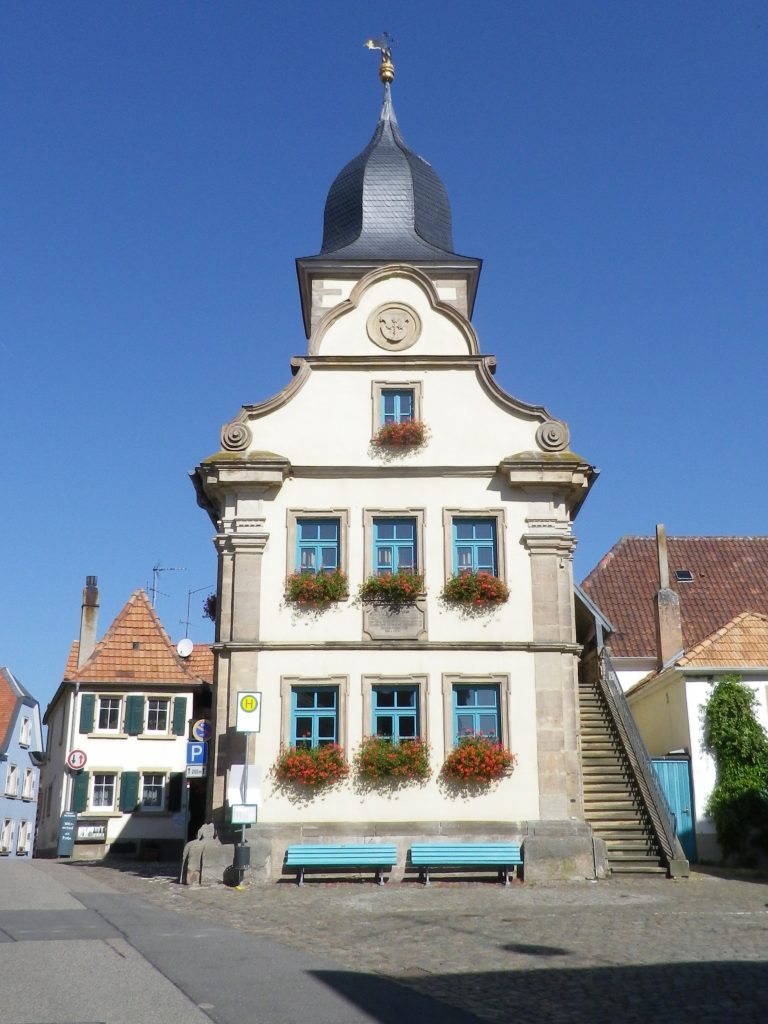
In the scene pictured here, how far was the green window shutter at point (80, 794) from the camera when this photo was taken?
33.2m

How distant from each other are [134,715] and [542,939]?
24.6 m

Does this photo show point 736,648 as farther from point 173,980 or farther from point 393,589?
point 173,980

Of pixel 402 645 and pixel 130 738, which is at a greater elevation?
pixel 402 645

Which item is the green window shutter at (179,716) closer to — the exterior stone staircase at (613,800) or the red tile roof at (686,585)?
the red tile roof at (686,585)

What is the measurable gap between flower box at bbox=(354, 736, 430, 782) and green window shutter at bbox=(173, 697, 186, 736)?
53.2 feet

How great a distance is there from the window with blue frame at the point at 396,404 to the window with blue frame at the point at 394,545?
200 cm

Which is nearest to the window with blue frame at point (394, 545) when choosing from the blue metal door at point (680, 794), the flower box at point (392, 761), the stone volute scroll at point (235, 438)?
the stone volute scroll at point (235, 438)

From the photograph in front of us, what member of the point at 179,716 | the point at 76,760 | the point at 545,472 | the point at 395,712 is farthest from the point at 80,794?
the point at 545,472

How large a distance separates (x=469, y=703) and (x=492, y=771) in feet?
4.12

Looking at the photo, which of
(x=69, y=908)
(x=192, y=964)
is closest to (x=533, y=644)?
(x=69, y=908)

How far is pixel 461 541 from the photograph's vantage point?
20.6m

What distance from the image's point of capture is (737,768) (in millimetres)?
23016

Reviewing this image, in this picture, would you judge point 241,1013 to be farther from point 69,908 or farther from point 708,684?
point 708,684

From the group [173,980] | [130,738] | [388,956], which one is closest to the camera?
[173,980]
